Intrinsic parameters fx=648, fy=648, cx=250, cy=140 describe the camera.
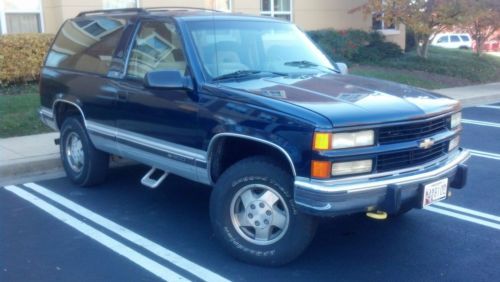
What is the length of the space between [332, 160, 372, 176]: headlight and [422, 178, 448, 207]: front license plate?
520mm

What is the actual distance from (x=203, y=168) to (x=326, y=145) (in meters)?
1.26

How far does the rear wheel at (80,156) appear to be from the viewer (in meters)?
6.85

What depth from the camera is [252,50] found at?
19.2 ft

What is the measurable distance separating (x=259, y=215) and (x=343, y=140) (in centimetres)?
91

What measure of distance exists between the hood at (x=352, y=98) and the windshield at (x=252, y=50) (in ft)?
0.79

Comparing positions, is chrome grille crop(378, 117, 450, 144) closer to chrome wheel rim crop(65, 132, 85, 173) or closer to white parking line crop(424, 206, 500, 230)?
white parking line crop(424, 206, 500, 230)

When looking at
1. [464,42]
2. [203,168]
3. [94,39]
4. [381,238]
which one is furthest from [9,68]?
[464,42]

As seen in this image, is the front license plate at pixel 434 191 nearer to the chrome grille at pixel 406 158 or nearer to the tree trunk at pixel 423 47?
the chrome grille at pixel 406 158

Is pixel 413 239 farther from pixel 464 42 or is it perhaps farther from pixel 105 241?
pixel 464 42

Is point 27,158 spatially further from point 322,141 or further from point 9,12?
point 9,12

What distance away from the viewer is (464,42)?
35969 mm

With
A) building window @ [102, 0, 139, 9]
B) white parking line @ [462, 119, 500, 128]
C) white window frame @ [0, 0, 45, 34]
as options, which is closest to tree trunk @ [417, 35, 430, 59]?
white parking line @ [462, 119, 500, 128]

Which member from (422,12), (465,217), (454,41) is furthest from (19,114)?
(454,41)

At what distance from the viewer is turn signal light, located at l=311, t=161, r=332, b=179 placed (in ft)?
14.4
